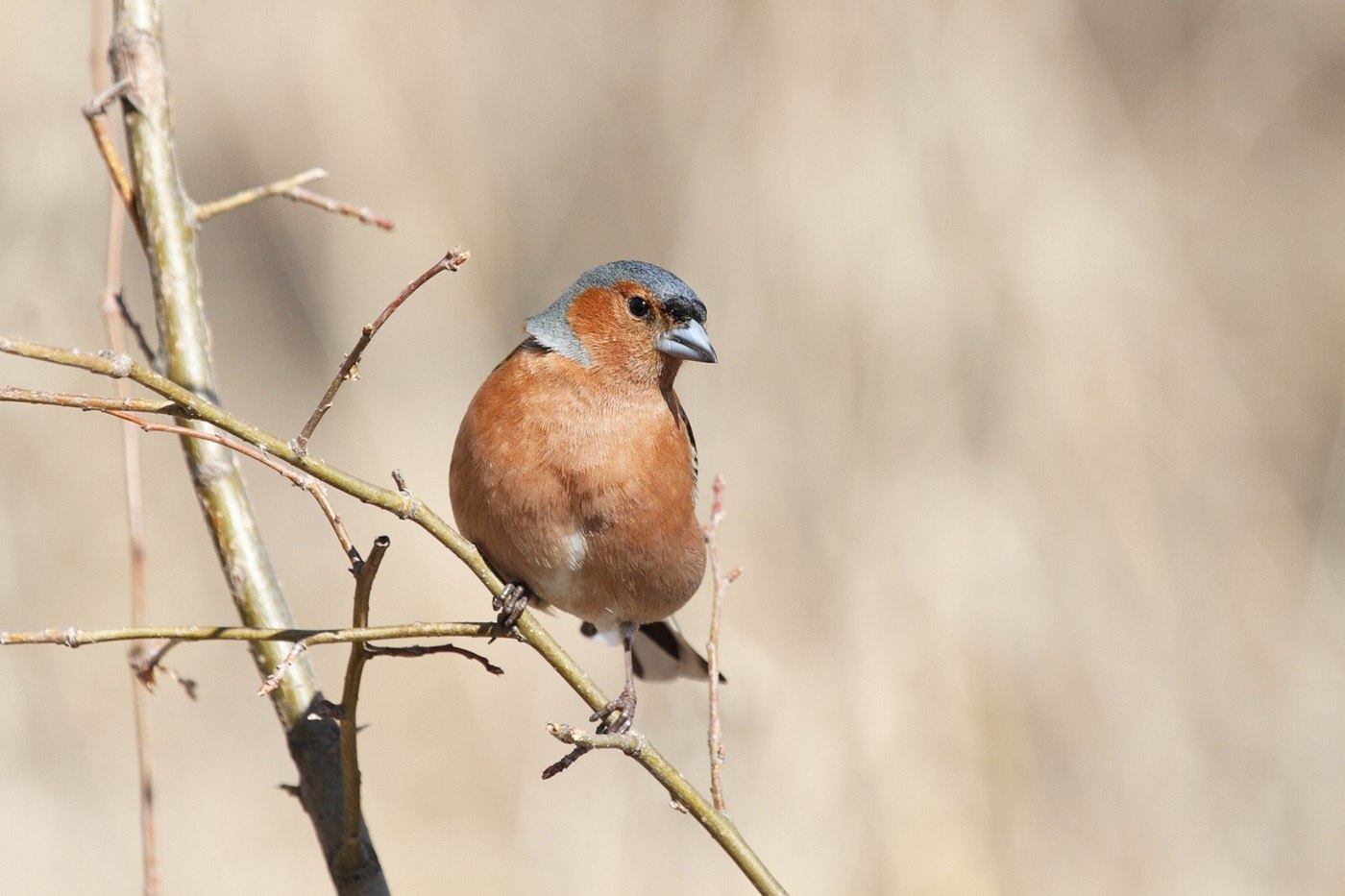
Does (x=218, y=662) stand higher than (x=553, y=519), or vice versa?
(x=218, y=662)

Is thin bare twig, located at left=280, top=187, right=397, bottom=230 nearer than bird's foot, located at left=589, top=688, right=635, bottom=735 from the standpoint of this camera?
No

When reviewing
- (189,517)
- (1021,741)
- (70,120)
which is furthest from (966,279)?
(189,517)

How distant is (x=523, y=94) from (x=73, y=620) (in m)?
3.86

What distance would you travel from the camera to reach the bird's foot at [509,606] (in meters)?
2.03

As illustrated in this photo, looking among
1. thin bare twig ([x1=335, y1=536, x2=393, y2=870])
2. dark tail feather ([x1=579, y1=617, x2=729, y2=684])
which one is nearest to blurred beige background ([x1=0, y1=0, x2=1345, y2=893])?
dark tail feather ([x1=579, y1=617, x2=729, y2=684])

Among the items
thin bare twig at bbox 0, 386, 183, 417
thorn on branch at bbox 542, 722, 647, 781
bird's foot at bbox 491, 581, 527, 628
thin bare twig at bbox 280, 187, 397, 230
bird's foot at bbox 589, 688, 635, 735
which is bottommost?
thorn on branch at bbox 542, 722, 647, 781

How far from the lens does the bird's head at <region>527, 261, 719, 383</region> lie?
299 cm

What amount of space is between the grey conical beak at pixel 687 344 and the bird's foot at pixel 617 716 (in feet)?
2.68

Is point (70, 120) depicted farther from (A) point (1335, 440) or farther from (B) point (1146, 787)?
(A) point (1335, 440)

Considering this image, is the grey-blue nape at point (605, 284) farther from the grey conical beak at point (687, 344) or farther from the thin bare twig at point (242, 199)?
the thin bare twig at point (242, 199)

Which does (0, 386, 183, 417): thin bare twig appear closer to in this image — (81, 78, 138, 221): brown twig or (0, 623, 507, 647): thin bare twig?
(0, 623, 507, 647): thin bare twig

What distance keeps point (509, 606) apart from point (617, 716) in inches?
11.8

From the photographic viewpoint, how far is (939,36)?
5164 millimetres

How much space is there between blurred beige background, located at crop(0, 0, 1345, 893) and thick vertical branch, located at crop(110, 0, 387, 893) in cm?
244
